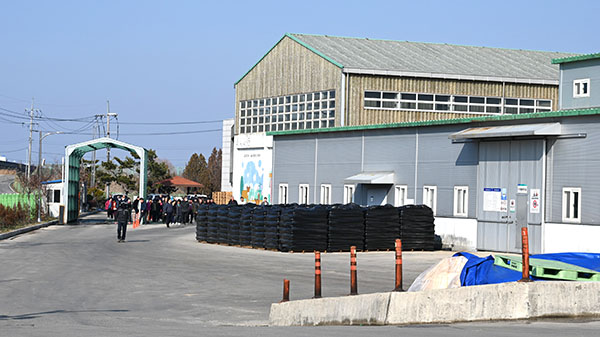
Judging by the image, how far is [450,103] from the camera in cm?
5341

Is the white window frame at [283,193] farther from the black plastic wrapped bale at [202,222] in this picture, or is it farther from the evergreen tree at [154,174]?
the evergreen tree at [154,174]

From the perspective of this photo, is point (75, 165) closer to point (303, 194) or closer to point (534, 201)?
point (303, 194)

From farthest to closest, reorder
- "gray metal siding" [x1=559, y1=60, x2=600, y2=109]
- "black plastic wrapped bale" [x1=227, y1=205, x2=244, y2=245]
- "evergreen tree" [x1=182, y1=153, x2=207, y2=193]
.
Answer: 1. "evergreen tree" [x1=182, y1=153, x2=207, y2=193]
2. "gray metal siding" [x1=559, y1=60, x2=600, y2=109]
3. "black plastic wrapped bale" [x1=227, y1=205, x2=244, y2=245]

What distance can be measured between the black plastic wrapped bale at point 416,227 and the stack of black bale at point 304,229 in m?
2.99

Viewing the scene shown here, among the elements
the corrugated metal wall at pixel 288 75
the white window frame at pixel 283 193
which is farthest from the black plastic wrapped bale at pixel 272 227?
the corrugated metal wall at pixel 288 75

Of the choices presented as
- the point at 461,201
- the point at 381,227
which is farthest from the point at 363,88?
the point at 381,227

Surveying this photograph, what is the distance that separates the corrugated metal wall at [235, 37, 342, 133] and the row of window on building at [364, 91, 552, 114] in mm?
2740

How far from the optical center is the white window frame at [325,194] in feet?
130

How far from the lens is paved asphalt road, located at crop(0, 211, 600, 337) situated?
40.8ft

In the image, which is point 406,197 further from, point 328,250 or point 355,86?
point 355,86

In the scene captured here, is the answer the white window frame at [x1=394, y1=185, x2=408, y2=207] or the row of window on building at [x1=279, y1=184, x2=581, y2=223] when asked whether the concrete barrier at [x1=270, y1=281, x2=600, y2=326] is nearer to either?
the row of window on building at [x1=279, y1=184, x2=581, y2=223]

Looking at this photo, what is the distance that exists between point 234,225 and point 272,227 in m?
2.84

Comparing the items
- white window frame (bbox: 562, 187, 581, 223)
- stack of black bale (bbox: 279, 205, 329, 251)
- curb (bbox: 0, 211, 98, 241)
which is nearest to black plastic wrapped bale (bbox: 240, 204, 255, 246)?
stack of black bale (bbox: 279, 205, 329, 251)

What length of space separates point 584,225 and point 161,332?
1827 cm
